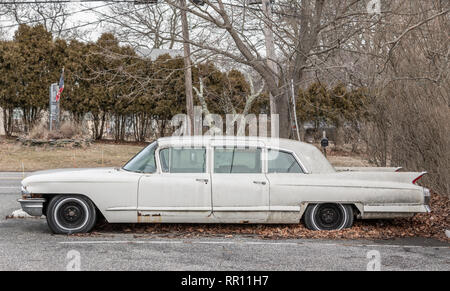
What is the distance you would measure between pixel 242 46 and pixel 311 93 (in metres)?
14.3

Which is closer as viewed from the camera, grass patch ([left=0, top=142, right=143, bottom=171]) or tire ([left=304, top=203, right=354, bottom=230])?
tire ([left=304, top=203, right=354, bottom=230])

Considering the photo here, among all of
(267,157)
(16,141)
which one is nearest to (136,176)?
(267,157)

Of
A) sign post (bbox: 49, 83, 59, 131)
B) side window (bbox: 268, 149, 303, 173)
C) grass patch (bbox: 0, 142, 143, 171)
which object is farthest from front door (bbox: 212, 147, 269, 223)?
sign post (bbox: 49, 83, 59, 131)

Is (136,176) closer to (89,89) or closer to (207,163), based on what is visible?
(207,163)

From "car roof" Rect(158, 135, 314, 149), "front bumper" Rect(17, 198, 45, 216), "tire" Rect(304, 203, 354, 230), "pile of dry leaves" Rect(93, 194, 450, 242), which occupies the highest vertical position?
"car roof" Rect(158, 135, 314, 149)

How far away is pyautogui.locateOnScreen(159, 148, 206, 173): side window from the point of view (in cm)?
713

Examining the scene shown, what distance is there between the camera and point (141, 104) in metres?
26.0

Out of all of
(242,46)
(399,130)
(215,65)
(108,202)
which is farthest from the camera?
(215,65)

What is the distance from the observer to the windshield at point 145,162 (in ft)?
23.5

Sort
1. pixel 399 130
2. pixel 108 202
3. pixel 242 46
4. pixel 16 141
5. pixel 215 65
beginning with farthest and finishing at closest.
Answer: pixel 215 65, pixel 16 141, pixel 242 46, pixel 399 130, pixel 108 202

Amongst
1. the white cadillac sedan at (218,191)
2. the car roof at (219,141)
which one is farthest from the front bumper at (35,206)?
the car roof at (219,141)

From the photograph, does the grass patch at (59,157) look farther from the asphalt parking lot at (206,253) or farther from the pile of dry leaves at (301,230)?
the asphalt parking lot at (206,253)

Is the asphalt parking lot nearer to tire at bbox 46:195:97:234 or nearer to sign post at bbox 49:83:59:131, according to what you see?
tire at bbox 46:195:97:234

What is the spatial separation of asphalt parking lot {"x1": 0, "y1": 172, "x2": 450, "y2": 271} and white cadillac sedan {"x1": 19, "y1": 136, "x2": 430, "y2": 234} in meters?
0.36
